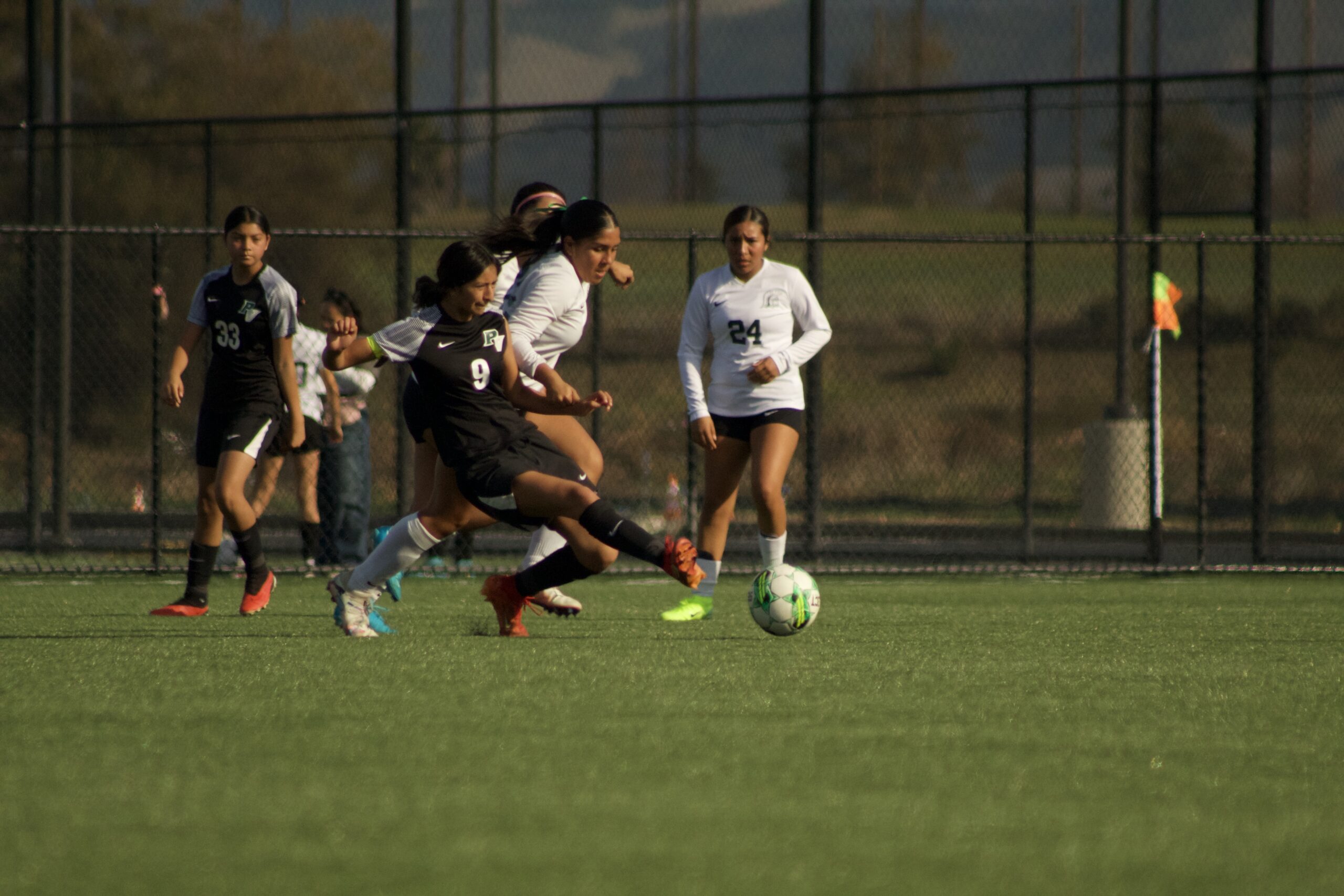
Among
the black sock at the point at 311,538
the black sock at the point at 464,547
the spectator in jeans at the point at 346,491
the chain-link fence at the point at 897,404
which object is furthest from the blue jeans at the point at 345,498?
the chain-link fence at the point at 897,404

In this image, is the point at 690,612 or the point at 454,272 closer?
the point at 454,272

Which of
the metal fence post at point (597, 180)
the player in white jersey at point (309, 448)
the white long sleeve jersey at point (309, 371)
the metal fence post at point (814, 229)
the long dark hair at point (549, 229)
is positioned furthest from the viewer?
the metal fence post at point (597, 180)

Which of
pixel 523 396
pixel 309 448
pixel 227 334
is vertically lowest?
pixel 309 448

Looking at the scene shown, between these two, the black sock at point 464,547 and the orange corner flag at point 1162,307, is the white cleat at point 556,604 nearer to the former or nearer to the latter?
the black sock at point 464,547

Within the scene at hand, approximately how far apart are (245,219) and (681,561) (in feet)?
9.13

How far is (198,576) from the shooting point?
718cm

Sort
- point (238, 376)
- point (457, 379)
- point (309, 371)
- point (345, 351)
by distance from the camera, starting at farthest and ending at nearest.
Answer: point (309, 371) → point (238, 376) → point (457, 379) → point (345, 351)

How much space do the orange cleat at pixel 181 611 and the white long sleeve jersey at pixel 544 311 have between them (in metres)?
2.04

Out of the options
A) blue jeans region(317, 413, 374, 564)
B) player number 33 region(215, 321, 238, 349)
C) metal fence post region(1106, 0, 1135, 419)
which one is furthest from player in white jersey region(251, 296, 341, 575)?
metal fence post region(1106, 0, 1135, 419)

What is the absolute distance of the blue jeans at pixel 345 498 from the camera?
10.0m

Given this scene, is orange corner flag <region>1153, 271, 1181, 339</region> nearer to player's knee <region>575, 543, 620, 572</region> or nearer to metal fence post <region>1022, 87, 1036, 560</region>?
metal fence post <region>1022, 87, 1036, 560</region>

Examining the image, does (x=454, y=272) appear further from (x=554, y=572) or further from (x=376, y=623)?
(x=376, y=623)

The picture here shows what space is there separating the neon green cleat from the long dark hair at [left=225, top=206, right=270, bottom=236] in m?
2.52

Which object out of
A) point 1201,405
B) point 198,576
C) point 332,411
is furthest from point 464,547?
point 1201,405
